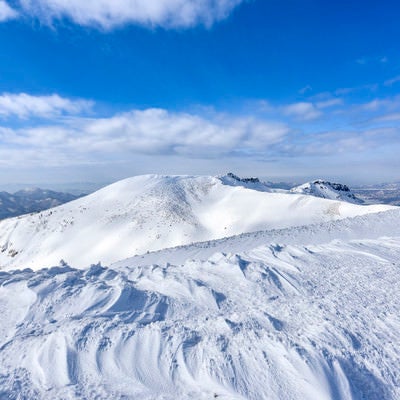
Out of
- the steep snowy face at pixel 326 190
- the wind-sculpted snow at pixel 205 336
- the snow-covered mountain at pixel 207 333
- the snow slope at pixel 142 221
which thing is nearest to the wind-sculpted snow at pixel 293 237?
the snow-covered mountain at pixel 207 333

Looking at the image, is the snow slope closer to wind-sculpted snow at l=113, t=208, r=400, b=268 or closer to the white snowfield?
wind-sculpted snow at l=113, t=208, r=400, b=268

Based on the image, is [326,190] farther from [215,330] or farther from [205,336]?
[205,336]

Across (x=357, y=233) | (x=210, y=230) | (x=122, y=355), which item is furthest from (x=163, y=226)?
(x=122, y=355)

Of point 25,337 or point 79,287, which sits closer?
point 25,337

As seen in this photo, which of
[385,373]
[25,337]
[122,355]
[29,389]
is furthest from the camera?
[25,337]

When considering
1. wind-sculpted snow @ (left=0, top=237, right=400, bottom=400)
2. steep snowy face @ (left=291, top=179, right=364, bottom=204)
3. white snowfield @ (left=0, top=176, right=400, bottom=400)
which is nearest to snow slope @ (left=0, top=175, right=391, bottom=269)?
white snowfield @ (left=0, top=176, right=400, bottom=400)

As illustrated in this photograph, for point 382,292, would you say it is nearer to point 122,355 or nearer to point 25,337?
point 122,355
